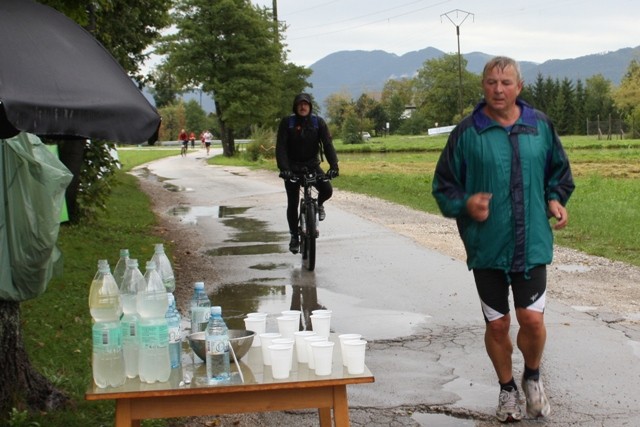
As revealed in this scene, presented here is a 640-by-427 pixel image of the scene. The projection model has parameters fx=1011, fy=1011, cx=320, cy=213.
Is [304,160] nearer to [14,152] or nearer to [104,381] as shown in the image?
[14,152]

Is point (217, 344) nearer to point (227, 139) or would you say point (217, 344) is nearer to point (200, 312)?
point (200, 312)

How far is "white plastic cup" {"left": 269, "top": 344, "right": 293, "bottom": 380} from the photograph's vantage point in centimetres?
449

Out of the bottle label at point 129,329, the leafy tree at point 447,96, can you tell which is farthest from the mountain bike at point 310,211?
the leafy tree at point 447,96

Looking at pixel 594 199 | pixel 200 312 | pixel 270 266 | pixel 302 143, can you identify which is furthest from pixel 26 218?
pixel 594 199

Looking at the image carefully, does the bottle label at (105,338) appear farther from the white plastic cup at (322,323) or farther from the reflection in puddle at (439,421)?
the reflection in puddle at (439,421)

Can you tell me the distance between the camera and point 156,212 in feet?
70.1

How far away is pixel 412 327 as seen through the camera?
8.82 metres

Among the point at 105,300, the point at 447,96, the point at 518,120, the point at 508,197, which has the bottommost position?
the point at 105,300

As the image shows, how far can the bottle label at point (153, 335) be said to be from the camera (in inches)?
175

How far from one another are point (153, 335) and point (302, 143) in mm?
7691

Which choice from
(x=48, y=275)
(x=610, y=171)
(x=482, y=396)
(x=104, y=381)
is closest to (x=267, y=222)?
(x=48, y=275)

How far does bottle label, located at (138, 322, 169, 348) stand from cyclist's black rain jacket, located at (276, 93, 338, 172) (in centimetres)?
743

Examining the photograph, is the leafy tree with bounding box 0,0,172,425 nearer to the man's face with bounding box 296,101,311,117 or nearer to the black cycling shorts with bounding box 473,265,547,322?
the man's face with bounding box 296,101,311,117

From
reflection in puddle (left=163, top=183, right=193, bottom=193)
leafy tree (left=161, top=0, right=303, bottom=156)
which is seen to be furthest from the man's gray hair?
leafy tree (left=161, top=0, right=303, bottom=156)
